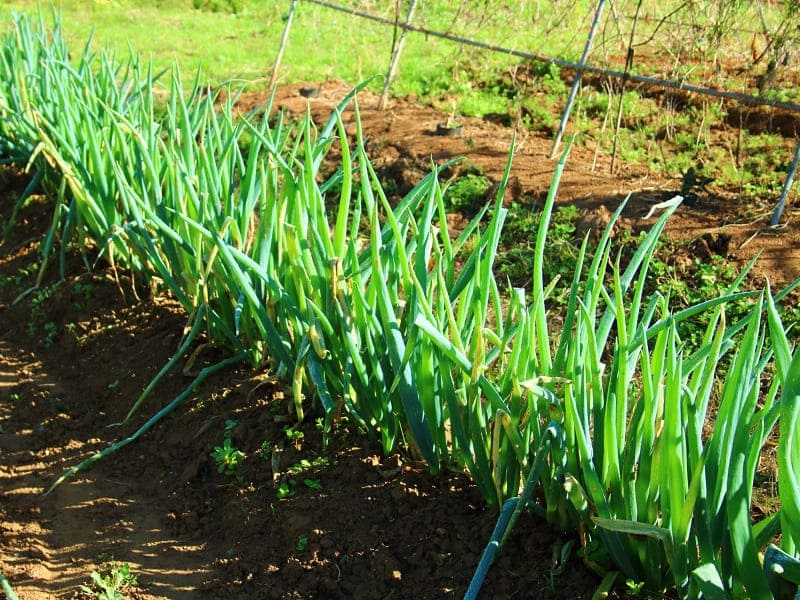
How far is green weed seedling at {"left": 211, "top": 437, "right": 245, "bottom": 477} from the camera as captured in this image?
8.00 ft

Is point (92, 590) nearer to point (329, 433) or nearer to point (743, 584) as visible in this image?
point (329, 433)

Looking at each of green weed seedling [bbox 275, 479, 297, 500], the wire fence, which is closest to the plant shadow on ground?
green weed seedling [bbox 275, 479, 297, 500]

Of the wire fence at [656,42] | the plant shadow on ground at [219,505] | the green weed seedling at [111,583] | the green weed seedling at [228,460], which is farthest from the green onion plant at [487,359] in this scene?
the wire fence at [656,42]

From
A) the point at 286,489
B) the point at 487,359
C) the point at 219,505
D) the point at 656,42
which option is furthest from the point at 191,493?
the point at 656,42

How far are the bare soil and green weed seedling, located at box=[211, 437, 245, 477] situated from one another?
0.02 m

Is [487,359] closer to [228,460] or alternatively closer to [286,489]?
[286,489]

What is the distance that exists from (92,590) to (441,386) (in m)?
0.98

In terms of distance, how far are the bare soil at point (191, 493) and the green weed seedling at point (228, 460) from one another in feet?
0.08

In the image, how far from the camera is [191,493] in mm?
2457

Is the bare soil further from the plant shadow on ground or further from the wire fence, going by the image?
the wire fence

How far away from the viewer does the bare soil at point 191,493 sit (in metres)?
2.03

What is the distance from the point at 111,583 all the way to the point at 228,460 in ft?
1.51

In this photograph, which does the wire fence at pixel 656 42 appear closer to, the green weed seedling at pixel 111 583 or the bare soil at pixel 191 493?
the bare soil at pixel 191 493

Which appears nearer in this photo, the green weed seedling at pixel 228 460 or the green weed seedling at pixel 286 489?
the green weed seedling at pixel 286 489
